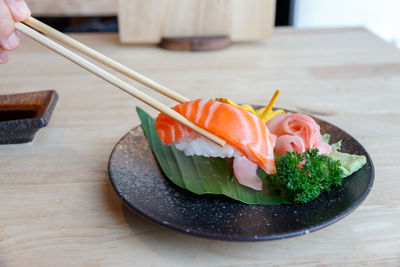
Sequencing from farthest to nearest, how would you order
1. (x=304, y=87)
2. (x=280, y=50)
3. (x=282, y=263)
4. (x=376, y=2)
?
1. (x=376, y=2)
2. (x=280, y=50)
3. (x=304, y=87)
4. (x=282, y=263)

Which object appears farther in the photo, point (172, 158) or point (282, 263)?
point (172, 158)

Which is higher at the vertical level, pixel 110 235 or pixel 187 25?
pixel 187 25

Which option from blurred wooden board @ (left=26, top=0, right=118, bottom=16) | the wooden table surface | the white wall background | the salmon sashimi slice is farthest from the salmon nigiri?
the white wall background

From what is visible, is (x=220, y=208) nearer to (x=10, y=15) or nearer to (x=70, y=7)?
(x=10, y=15)

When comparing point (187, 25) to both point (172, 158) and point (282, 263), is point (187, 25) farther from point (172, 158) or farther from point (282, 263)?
point (282, 263)

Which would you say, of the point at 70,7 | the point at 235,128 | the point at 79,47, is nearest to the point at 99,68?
the point at 79,47

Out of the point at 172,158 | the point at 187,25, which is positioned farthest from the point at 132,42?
the point at 172,158

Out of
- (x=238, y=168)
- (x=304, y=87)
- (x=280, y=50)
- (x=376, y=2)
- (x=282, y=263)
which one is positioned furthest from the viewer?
(x=376, y=2)

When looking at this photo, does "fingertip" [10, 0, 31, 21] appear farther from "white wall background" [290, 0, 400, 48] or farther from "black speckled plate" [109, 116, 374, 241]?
"white wall background" [290, 0, 400, 48]

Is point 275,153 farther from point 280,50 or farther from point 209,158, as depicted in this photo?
point 280,50
